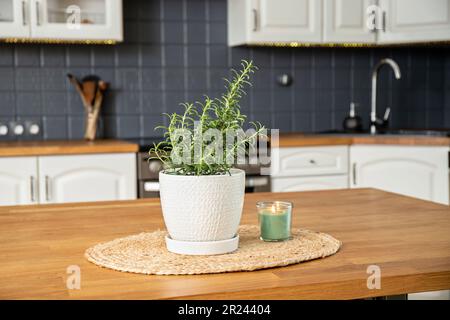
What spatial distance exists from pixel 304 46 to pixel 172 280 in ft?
10.9

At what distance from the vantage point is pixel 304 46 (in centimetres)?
411

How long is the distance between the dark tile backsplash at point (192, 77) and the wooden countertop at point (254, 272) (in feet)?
7.16

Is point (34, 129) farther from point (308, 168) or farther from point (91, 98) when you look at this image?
point (308, 168)

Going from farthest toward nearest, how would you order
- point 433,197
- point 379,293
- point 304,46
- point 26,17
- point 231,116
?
point 304,46
point 433,197
point 26,17
point 231,116
point 379,293

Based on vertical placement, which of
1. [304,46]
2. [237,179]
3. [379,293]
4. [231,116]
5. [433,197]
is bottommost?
[433,197]

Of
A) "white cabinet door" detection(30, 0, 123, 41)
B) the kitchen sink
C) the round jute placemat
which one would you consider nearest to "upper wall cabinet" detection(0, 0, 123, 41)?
"white cabinet door" detection(30, 0, 123, 41)

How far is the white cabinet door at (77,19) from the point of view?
3291mm

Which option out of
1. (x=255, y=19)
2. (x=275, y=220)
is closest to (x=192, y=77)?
(x=255, y=19)

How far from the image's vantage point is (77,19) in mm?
3383

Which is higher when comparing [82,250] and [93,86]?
[93,86]

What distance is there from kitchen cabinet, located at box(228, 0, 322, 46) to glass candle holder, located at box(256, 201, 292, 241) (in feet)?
8.41

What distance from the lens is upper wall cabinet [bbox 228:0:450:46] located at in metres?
3.65

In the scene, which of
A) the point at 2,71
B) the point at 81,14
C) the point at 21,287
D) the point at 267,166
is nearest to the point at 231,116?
the point at 21,287
